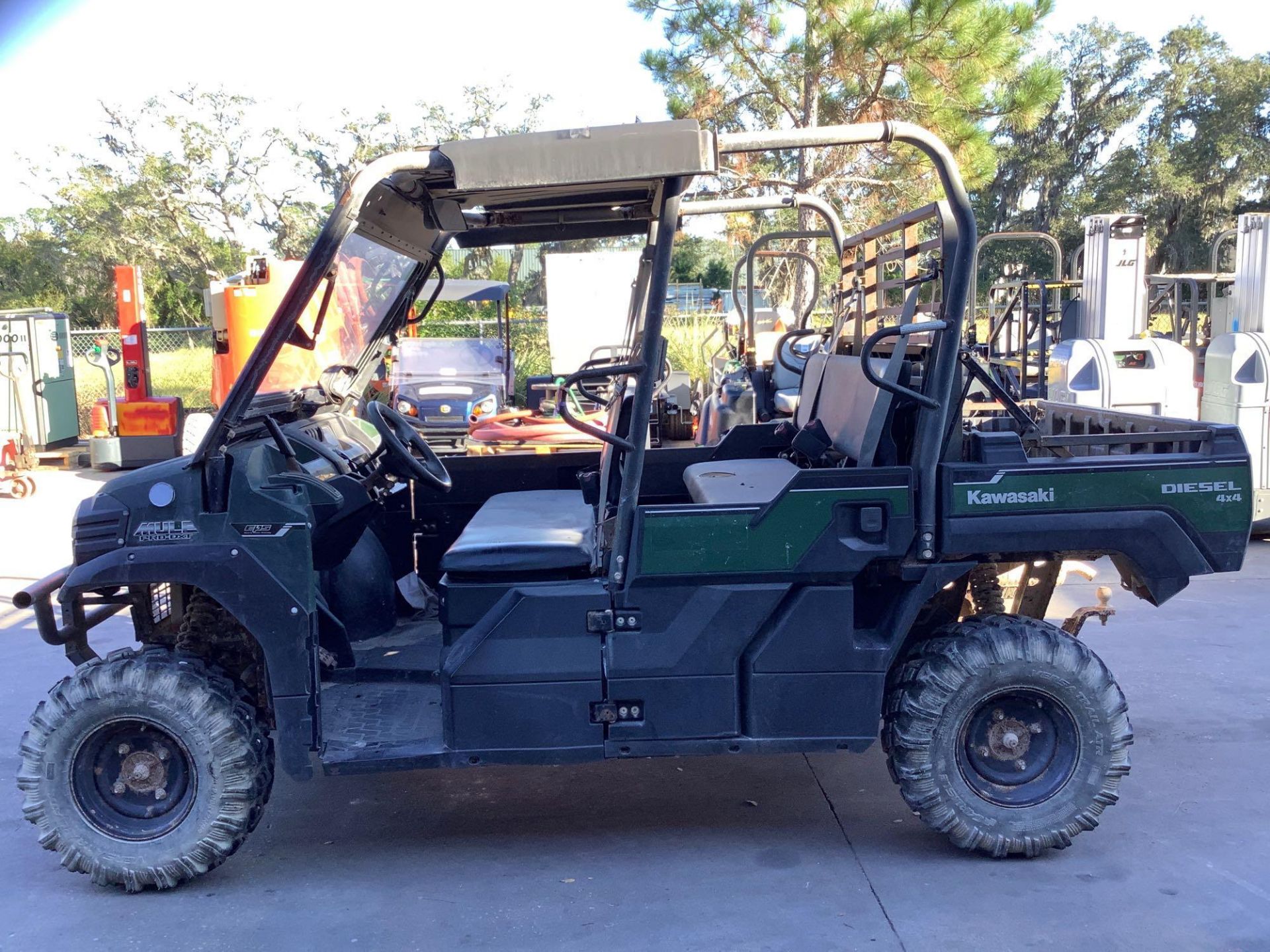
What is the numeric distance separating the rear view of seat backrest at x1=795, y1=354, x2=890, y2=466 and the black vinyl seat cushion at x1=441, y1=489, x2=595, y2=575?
3.22 ft

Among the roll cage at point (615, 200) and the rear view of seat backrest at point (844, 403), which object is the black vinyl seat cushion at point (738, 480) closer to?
the rear view of seat backrest at point (844, 403)

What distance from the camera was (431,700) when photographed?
3.94 metres

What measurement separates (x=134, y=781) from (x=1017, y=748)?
2.90m

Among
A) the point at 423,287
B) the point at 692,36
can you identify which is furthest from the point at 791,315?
the point at 423,287

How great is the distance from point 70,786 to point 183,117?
96.1 ft

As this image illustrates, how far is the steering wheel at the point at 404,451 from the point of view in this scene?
4.13m

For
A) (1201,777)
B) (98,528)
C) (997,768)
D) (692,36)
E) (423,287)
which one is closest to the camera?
(98,528)

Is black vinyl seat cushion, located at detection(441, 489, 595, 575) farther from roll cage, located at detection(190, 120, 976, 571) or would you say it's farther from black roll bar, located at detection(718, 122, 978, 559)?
black roll bar, located at detection(718, 122, 978, 559)

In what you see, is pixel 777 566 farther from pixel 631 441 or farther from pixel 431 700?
pixel 431 700

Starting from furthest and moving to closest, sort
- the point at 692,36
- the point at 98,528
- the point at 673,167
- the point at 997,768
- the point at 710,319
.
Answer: the point at 710,319
the point at 692,36
the point at 997,768
the point at 98,528
the point at 673,167

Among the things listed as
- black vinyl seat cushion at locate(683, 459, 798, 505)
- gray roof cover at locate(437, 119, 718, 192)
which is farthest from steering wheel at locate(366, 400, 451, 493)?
gray roof cover at locate(437, 119, 718, 192)

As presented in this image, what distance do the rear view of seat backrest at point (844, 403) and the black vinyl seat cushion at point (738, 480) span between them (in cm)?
Answer: 23

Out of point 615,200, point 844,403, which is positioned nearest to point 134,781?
point 615,200

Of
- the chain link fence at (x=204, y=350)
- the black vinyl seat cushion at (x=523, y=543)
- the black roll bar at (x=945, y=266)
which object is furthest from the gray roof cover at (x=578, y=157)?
the chain link fence at (x=204, y=350)
